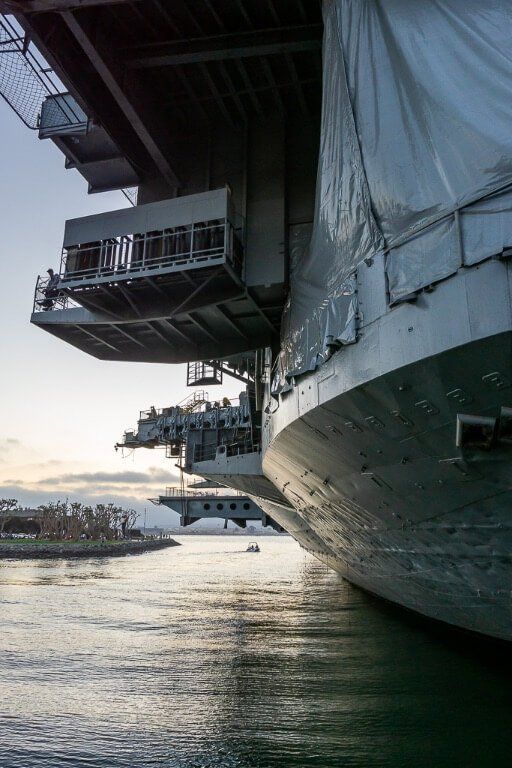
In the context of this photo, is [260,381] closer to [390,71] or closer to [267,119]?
[267,119]

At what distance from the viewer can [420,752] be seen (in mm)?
5188

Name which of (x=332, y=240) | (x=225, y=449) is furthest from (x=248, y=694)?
(x=225, y=449)

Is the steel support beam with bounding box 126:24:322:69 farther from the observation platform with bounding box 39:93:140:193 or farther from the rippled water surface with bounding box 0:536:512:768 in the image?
the rippled water surface with bounding box 0:536:512:768

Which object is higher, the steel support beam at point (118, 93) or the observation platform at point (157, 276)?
the steel support beam at point (118, 93)

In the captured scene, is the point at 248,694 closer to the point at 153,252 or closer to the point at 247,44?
the point at 153,252

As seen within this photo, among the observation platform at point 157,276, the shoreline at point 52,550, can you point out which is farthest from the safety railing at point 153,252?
the shoreline at point 52,550

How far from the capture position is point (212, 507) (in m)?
32.9

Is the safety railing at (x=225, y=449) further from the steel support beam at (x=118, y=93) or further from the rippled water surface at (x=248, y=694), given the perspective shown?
the steel support beam at (x=118, y=93)

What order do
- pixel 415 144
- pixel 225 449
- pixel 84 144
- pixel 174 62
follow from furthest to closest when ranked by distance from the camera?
pixel 225 449 → pixel 84 144 → pixel 174 62 → pixel 415 144

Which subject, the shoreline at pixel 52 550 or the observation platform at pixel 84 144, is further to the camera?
the shoreline at pixel 52 550

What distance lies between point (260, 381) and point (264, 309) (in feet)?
13.7

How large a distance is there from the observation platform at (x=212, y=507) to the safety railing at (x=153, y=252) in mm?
20648

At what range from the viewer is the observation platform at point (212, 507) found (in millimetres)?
32312

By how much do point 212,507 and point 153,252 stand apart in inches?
886
